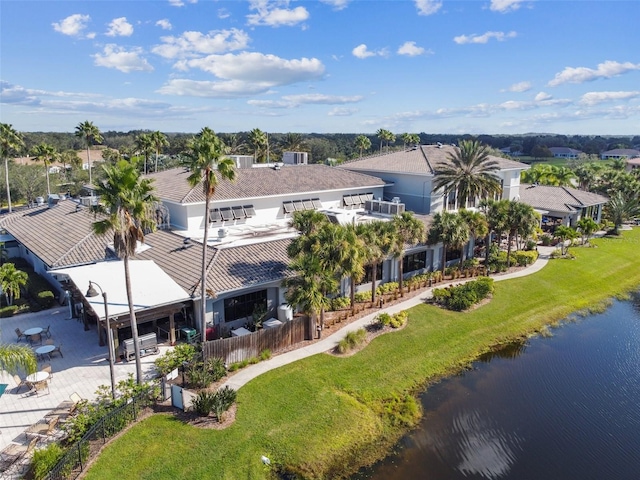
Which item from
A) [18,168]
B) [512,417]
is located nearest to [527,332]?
[512,417]

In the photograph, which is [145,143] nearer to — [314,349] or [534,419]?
[314,349]

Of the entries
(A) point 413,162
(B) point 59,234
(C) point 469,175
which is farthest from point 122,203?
(A) point 413,162

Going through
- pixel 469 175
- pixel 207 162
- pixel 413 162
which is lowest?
pixel 469 175

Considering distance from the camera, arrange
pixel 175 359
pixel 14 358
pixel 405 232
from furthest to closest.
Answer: pixel 405 232
pixel 175 359
pixel 14 358

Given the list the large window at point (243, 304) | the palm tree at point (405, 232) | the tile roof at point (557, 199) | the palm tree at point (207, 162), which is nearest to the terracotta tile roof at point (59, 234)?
the palm tree at point (207, 162)

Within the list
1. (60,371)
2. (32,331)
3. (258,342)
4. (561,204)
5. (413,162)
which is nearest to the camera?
(60,371)

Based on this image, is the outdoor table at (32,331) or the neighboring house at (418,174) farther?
the neighboring house at (418,174)

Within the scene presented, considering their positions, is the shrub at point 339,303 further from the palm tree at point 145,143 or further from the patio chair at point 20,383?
the palm tree at point 145,143

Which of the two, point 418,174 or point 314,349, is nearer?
point 314,349
